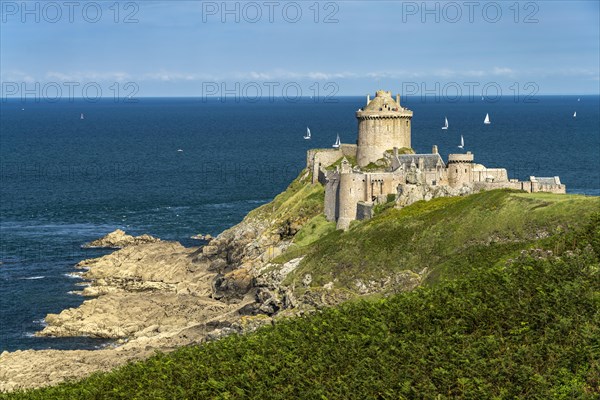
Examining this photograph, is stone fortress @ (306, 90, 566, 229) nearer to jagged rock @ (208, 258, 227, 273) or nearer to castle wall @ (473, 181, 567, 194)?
castle wall @ (473, 181, 567, 194)

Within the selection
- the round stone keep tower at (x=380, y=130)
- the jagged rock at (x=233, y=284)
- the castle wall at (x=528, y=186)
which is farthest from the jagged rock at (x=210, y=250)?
the castle wall at (x=528, y=186)

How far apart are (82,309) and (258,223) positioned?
24.7 m

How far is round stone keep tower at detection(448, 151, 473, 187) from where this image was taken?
267ft

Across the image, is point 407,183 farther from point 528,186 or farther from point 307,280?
point 307,280

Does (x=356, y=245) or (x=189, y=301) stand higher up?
(x=356, y=245)

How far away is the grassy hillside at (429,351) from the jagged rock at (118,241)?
206 feet

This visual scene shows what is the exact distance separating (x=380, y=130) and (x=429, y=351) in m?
55.8

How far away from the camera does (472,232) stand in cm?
6612

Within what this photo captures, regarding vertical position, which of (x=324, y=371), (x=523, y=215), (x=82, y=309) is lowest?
(x=82, y=309)

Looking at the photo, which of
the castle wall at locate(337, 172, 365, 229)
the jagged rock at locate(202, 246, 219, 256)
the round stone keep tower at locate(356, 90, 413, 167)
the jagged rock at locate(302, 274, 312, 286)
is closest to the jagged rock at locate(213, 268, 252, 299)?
the castle wall at locate(337, 172, 365, 229)

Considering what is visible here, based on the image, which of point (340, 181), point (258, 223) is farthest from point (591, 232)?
point (258, 223)

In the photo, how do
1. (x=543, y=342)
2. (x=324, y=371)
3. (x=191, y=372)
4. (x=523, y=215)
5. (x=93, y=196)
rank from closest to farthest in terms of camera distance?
(x=543, y=342)
(x=324, y=371)
(x=191, y=372)
(x=523, y=215)
(x=93, y=196)

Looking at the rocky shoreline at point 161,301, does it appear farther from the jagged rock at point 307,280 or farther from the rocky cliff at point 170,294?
the jagged rock at point 307,280

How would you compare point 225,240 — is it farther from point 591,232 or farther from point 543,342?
point 543,342
